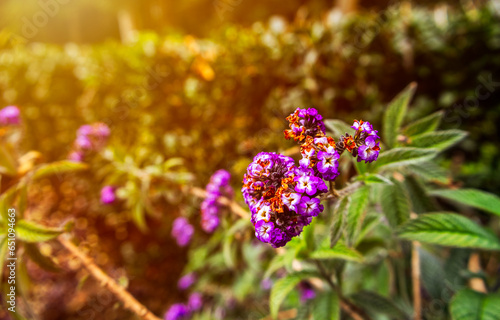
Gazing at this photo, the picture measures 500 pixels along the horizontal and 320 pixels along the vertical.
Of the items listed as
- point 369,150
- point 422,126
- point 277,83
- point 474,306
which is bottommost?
point 474,306

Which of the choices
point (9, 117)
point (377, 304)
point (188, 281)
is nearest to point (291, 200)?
point (377, 304)

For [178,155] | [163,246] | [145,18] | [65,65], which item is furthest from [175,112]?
[145,18]

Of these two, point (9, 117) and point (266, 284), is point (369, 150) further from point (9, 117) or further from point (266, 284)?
point (9, 117)

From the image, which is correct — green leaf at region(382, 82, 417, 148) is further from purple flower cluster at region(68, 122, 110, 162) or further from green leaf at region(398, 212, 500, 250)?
purple flower cluster at region(68, 122, 110, 162)

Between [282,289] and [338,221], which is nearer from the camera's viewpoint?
[338,221]

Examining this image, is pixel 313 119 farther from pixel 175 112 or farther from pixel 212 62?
pixel 175 112

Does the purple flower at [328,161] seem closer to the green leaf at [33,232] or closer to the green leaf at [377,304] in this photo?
the green leaf at [377,304]
